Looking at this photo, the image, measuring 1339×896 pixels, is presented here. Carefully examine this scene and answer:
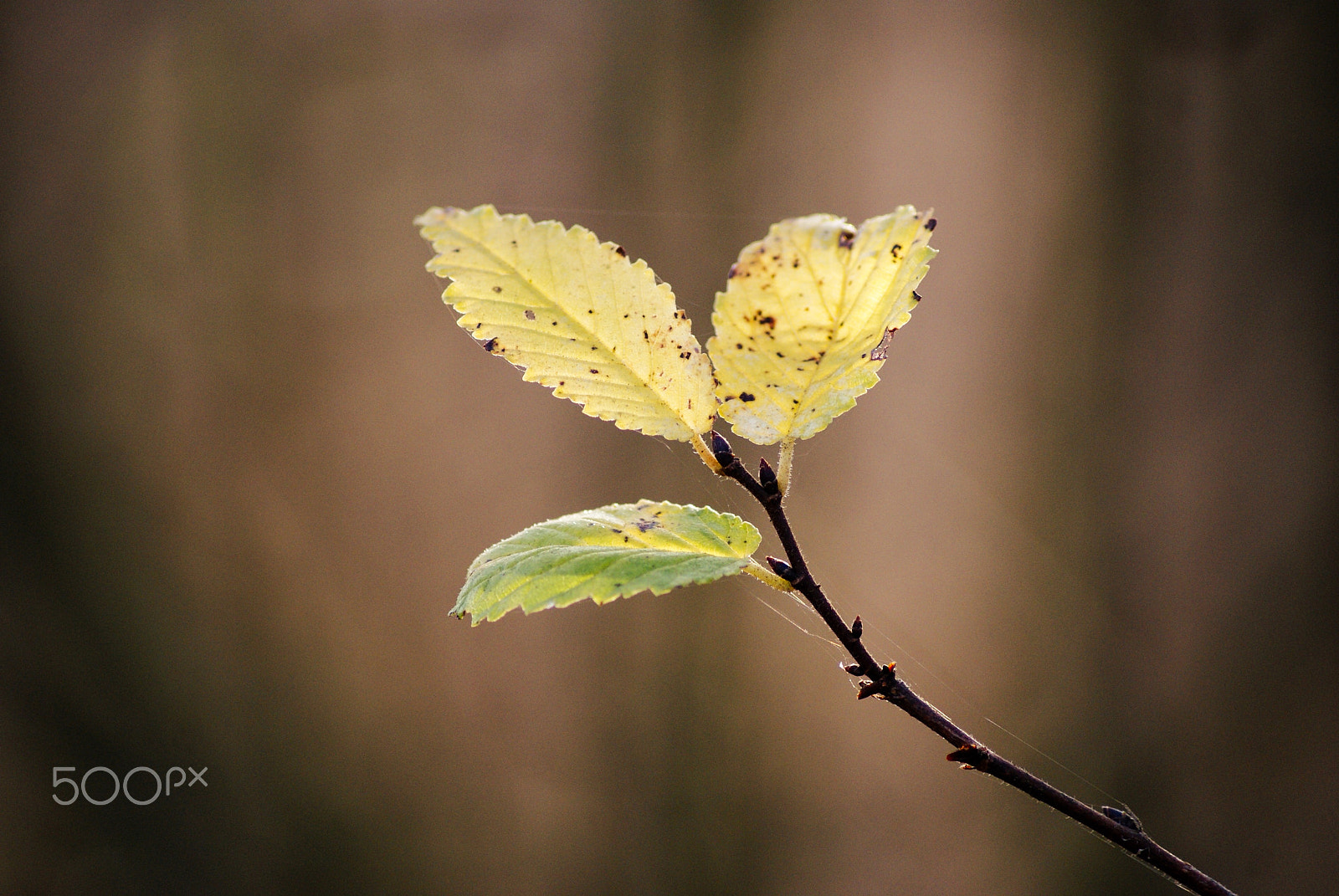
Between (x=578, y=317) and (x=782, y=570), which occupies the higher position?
(x=578, y=317)

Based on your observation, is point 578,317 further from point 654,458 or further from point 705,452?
point 654,458

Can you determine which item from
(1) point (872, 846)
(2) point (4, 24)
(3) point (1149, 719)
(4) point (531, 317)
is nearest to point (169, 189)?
(2) point (4, 24)
